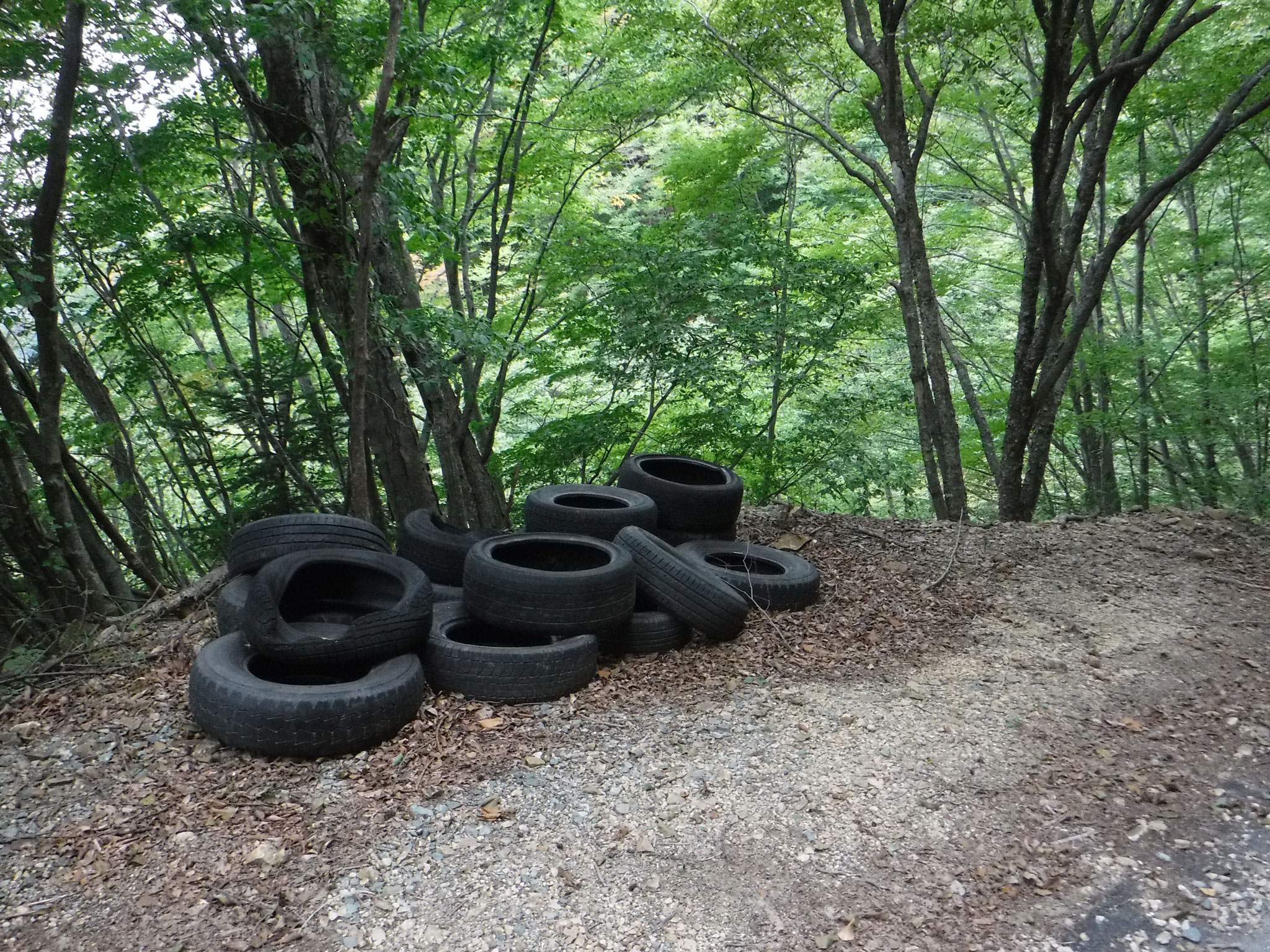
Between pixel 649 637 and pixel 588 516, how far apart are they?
3.67 ft

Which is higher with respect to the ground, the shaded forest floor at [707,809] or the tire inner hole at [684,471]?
the tire inner hole at [684,471]

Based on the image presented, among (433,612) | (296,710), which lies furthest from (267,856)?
(433,612)

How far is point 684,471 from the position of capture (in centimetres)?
690

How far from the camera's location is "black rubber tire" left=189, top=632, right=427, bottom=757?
11.0 ft

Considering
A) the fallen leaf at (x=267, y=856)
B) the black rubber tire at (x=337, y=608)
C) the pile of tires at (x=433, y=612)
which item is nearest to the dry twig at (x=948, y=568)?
the pile of tires at (x=433, y=612)

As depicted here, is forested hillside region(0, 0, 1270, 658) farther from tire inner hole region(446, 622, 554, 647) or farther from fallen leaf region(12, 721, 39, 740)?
tire inner hole region(446, 622, 554, 647)

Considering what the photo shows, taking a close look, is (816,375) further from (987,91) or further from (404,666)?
(404,666)

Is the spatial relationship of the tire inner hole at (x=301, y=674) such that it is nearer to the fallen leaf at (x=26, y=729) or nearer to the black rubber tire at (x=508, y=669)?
the black rubber tire at (x=508, y=669)

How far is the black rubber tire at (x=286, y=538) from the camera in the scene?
446 cm

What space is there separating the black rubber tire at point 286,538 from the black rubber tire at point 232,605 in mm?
112

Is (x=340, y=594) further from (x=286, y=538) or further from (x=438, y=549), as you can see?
(x=438, y=549)

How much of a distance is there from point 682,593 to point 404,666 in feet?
5.89

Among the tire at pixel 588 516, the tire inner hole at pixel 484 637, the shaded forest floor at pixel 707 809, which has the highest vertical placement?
the tire at pixel 588 516

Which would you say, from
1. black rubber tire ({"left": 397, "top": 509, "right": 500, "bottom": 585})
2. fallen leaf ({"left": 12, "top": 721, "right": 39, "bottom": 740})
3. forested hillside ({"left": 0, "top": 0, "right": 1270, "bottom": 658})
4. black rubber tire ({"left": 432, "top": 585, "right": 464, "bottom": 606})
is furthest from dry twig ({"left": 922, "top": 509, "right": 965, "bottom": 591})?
fallen leaf ({"left": 12, "top": 721, "right": 39, "bottom": 740})
